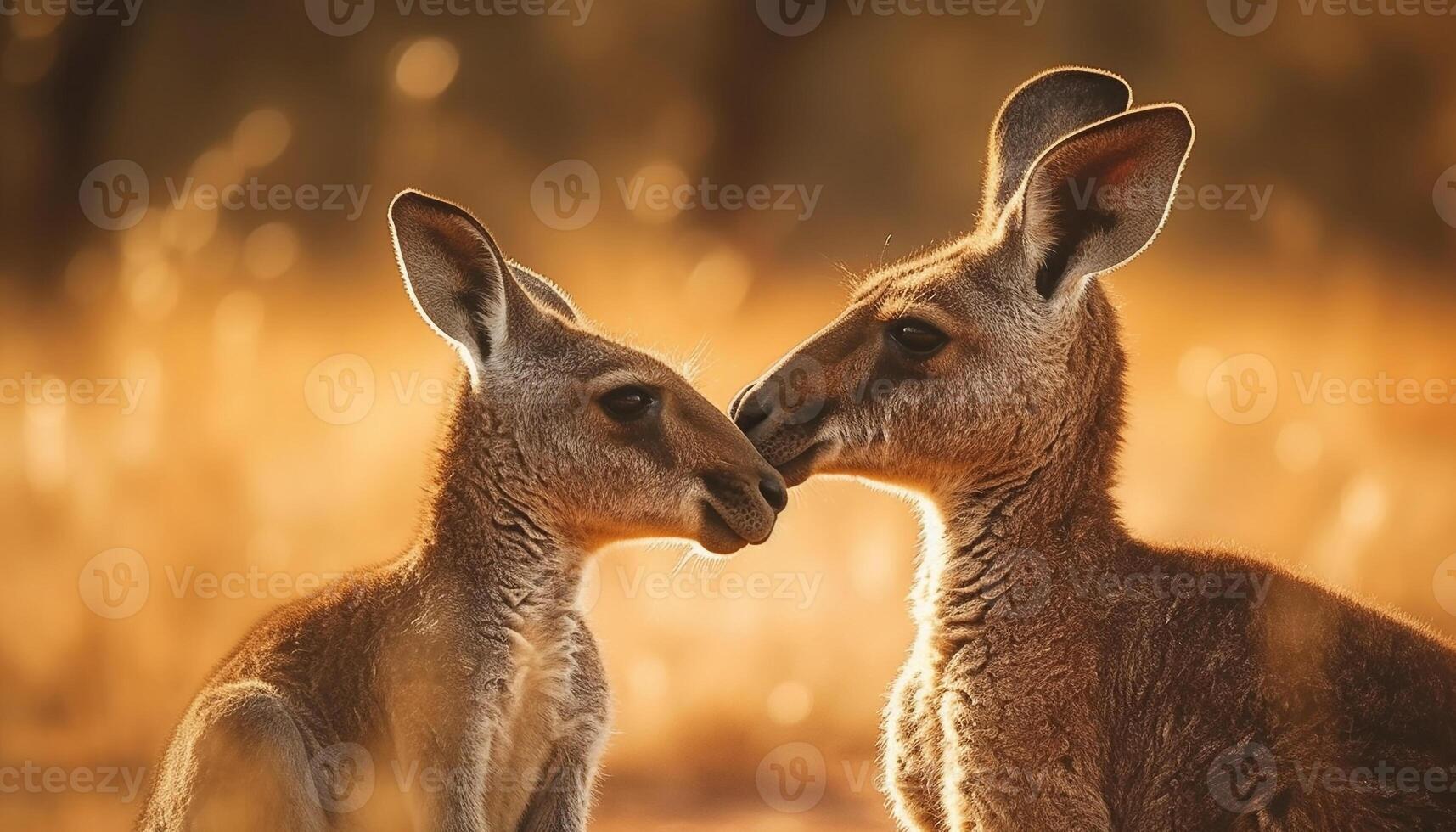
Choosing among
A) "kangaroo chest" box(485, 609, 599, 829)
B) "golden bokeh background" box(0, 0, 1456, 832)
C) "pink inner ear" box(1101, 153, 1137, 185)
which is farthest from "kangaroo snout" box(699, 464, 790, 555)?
"golden bokeh background" box(0, 0, 1456, 832)

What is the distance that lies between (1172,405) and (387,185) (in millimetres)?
3966

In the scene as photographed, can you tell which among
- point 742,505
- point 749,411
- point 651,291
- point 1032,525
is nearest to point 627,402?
point 749,411

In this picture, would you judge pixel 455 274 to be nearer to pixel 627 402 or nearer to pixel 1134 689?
pixel 627 402

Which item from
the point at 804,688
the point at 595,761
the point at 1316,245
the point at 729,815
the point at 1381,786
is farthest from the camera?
the point at 1316,245

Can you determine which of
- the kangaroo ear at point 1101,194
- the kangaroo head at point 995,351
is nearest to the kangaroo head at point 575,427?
the kangaroo head at point 995,351

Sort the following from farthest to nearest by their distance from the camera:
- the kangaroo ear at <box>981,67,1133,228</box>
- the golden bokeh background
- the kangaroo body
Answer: the golden bokeh background, the kangaroo ear at <box>981,67,1133,228</box>, the kangaroo body

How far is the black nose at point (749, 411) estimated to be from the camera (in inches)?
197

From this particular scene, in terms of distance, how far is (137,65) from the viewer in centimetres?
858

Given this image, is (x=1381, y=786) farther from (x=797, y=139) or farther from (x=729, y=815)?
(x=797, y=139)

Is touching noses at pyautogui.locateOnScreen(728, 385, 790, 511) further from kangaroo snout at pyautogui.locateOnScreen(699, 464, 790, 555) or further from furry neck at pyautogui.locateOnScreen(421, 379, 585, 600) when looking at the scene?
furry neck at pyautogui.locateOnScreen(421, 379, 585, 600)

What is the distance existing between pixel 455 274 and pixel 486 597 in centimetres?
97

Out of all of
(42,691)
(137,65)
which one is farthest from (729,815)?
(137,65)

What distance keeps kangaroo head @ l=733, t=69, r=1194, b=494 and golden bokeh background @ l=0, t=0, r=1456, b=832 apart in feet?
8.49

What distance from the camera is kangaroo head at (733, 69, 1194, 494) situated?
15.4ft
